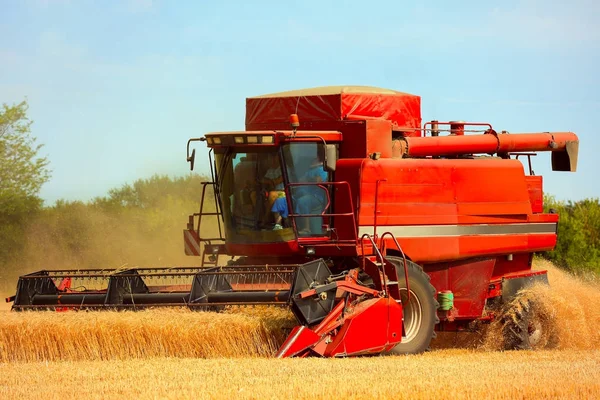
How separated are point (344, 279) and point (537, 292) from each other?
3047mm

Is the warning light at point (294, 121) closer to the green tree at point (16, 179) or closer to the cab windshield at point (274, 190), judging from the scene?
the cab windshield at point (274, 190)

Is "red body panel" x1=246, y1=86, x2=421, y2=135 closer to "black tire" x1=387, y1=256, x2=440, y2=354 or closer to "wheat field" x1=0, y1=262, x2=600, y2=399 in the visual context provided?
"black tire" x1=387, y1=256, x2=440, y2=354

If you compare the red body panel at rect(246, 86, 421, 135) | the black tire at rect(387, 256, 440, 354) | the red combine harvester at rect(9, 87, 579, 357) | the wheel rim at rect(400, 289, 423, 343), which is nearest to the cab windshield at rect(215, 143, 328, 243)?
the red combine harvester at rect(9, 87, 579, 357)

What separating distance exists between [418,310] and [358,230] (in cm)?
106

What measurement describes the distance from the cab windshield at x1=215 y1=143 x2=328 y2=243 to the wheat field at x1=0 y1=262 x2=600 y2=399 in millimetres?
1282

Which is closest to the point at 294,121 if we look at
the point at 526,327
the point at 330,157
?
the point at 330,157

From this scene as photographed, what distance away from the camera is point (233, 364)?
8742 mm

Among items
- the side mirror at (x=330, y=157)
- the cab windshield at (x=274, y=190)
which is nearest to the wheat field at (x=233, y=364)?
the cab windshield at (x=274, y=190)

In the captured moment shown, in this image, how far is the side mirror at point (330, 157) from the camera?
416 inches

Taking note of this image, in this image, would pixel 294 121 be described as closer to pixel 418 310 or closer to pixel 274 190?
pixel 274 190

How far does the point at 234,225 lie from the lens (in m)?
11.2

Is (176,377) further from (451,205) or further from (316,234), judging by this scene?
(451,205)

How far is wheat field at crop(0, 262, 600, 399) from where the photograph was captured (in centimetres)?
732

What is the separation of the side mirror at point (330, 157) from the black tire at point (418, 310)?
119 cm
